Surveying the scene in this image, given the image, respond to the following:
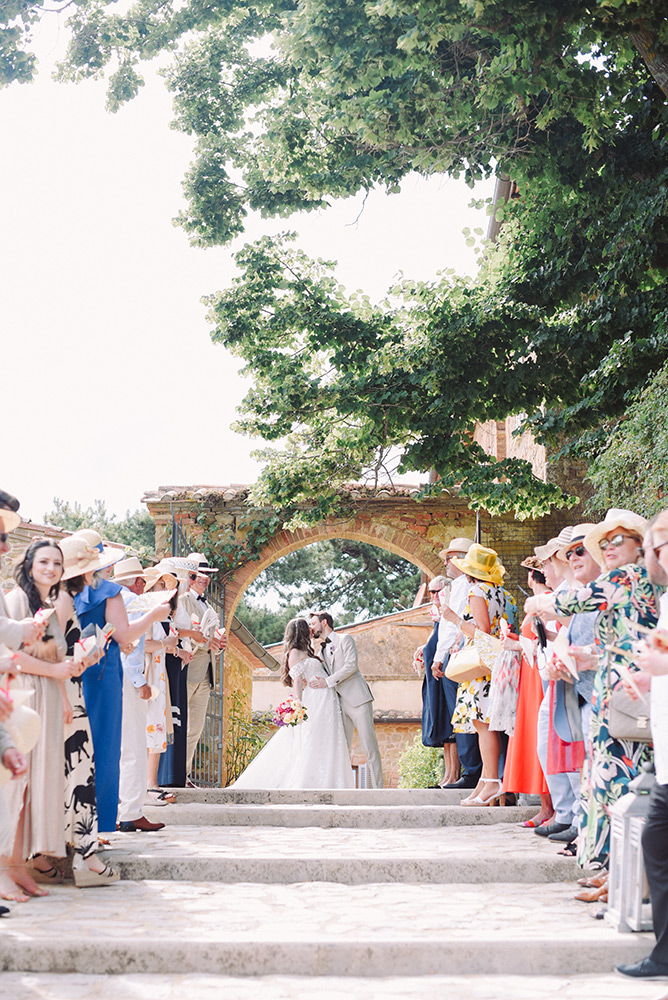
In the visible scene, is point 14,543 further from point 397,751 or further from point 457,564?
point 397,751

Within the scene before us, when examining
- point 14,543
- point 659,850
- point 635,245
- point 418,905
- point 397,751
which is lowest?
point 397,751

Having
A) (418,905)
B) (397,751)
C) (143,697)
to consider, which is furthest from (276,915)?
(397,751)

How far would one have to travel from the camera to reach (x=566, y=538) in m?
5.71

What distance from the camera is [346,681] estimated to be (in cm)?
982

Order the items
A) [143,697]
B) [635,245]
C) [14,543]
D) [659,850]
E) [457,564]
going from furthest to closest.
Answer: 1. [14,543]
2. [635,245]
3. [457,564]
4. [143,697]
5. [659,850]

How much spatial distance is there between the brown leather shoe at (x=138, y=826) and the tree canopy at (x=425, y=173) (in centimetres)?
523

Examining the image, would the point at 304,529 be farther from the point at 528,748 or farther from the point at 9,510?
the point at 9,510

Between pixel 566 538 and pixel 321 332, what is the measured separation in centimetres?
A: 571

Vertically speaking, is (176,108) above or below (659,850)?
above

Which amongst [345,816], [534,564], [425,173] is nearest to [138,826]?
[345,816]

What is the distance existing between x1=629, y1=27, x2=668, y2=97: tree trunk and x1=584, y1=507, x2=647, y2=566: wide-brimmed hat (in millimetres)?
3683

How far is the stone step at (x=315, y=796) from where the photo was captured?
7.84 metres

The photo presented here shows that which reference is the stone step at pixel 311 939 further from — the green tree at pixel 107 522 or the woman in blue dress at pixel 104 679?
the green tree at pixel 107 522

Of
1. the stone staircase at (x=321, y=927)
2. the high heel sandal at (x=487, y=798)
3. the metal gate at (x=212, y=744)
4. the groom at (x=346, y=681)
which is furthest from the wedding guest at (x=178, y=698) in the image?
the metal gate at (x=212, y=744)
